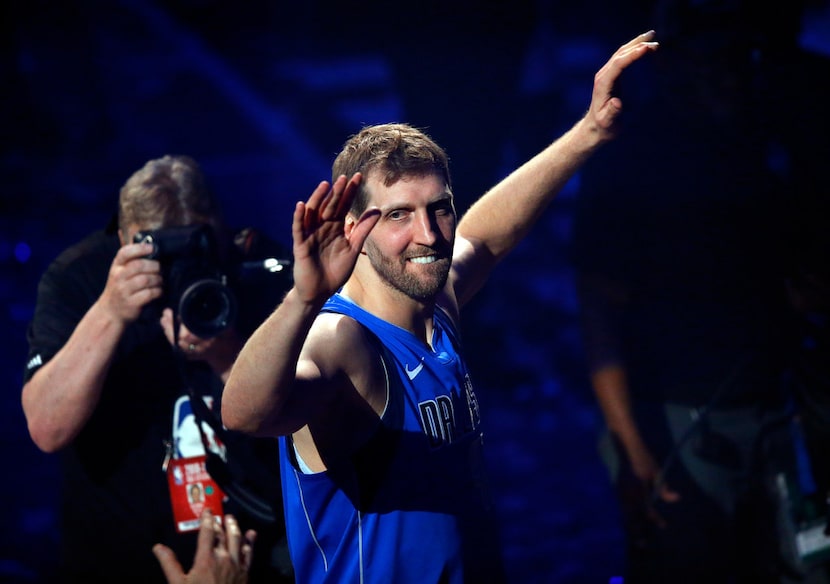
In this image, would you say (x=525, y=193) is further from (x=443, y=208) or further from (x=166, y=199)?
(x=166, y=199)

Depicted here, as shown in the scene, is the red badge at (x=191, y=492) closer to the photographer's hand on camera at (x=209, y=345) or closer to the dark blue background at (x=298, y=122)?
the photographer's hand on camera at (x=209, y=345)

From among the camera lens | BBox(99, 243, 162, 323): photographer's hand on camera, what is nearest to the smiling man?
the camera lens

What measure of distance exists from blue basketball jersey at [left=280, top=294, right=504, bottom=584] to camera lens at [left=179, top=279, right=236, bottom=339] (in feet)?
1.01

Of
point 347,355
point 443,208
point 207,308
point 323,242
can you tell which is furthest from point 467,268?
point 323,242

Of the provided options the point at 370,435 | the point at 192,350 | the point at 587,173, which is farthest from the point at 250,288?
the point at 587,173

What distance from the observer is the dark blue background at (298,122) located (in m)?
2.69

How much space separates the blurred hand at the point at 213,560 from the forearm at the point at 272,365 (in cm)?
37

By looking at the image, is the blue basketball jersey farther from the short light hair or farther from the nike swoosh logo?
the short light hair

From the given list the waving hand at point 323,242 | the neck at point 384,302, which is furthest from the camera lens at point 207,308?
the waving hand at point 323,242

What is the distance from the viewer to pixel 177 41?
2693 mm

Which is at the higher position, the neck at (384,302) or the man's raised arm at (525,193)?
the man's raised arm at (525,193)

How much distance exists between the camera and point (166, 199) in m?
2.05

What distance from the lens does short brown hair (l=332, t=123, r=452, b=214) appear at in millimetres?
1686

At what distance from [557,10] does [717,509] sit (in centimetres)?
156
